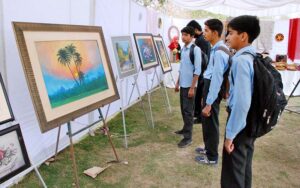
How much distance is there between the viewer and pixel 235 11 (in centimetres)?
758

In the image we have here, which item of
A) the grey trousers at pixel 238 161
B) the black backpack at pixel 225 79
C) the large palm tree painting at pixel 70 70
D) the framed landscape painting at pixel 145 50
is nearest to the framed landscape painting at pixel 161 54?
the framed landscape painting at pixel 145 50

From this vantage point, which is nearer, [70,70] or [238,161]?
[238,161]

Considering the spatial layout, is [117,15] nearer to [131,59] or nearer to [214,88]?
[131,59]

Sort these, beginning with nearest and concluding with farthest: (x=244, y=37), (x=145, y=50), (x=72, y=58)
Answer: (x=244, y=37), (x=72, y=58), (x=145, y=50)

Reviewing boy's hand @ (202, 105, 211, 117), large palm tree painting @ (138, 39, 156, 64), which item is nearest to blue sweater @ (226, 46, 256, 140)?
boy's hand @ (202, 105, 211, 117)

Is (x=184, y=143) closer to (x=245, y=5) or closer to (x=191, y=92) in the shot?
(x=191, y=92)

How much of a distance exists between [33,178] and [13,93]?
82 cm

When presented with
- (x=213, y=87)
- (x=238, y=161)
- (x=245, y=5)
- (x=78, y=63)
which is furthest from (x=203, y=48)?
(x=245, y=5)

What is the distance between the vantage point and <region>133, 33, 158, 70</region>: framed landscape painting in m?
4.04

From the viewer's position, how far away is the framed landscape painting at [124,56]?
3.54m

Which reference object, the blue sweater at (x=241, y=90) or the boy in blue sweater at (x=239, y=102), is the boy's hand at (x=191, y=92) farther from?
the blue sweater at (x=241, y=90)

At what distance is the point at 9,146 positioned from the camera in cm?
189

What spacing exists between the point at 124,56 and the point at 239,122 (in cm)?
225

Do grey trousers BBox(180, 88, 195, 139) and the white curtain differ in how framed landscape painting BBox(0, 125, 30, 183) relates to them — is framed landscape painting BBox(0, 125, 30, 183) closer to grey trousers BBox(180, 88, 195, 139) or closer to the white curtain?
grey trousers BBox(180, 88, 195, 139)
